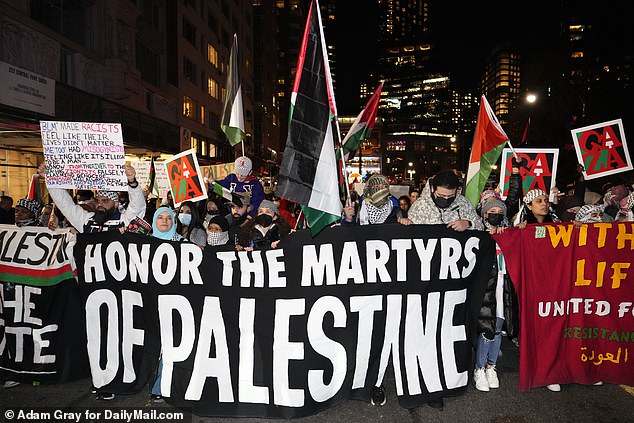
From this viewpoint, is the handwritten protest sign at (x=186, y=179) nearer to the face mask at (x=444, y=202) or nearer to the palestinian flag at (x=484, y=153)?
the face mask at (x=444, y=202)

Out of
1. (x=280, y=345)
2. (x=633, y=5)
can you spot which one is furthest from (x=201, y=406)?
(x=633, y=5)

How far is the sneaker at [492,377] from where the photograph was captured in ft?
14.3

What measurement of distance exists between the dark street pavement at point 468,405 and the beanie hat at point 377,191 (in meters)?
2.05

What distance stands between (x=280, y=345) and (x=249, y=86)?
209 ft

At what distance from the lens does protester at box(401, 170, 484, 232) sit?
14.7ft

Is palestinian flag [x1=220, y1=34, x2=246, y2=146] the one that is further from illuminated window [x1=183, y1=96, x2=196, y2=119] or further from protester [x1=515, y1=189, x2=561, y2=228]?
illuminated window [x1=183, y1=96, x2=196, y2=119]

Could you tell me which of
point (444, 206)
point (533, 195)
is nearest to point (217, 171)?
point (444, 206)

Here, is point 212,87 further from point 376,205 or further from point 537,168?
point 376,205

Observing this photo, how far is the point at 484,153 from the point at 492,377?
313cm

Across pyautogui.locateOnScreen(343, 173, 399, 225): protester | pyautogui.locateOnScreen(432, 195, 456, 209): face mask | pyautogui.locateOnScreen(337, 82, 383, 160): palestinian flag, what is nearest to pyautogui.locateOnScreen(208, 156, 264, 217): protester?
pyautogui.locateOnScreen(337, 82, 383, 160): palestinian flag

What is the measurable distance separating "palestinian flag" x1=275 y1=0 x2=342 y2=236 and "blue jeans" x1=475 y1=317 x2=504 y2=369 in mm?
2037

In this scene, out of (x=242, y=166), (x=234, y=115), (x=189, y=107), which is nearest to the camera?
(x=242, y=166)

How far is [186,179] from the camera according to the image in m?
5.75

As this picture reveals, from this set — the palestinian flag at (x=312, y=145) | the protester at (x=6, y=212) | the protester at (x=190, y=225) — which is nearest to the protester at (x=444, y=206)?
the palestinian flag at (x=312, y=145)
